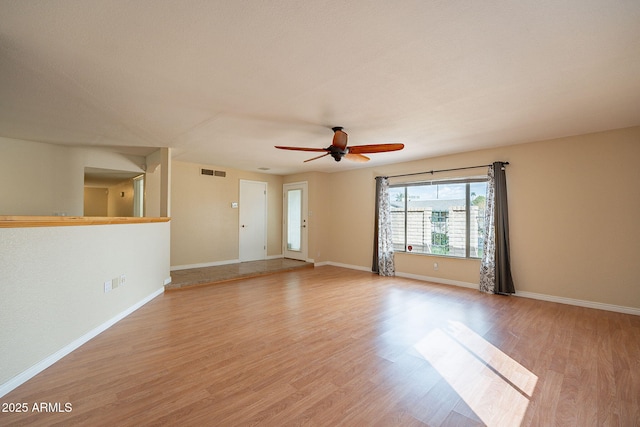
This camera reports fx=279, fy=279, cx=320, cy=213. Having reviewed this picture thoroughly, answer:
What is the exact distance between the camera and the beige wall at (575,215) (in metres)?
3.81

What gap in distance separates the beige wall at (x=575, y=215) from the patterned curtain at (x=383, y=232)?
1.38m

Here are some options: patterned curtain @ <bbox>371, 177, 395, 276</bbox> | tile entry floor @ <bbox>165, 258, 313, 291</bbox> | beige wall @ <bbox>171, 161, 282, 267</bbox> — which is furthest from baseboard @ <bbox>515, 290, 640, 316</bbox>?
beige wall @ <bbox>171, 161, 282, 267</bbox>

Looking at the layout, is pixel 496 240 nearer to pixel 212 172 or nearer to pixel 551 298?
pixel 551 298

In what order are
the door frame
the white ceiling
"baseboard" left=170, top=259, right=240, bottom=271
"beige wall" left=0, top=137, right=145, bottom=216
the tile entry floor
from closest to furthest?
the white ceiling, "beige wall" left=0, top=137, right=145, bottom=216, the tile entry floor, "baseboard" left=170, top=259, right=240, bottom=271, the door frame

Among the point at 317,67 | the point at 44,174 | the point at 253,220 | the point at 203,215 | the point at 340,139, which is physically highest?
the point at 317,67

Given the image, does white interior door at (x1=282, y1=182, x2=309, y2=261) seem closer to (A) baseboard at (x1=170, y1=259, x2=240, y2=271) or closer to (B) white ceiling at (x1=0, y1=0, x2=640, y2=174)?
(A) baseboard at (x1=170, y1=259, x2=240, y2=271)

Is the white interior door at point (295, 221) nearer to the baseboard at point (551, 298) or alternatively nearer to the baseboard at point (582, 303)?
the baseboard at point (551, 298)

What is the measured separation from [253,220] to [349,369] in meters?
5.67

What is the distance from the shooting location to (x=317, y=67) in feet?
7.52

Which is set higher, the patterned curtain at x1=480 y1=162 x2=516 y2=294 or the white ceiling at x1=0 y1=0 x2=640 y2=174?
the white ceiling at x1=0 y1=0 x2=640 y2=174

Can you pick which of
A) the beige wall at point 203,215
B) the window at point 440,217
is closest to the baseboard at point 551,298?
the window at point 440,217

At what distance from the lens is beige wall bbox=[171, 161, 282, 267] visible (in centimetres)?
613

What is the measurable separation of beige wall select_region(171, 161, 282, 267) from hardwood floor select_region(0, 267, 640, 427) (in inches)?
93.8

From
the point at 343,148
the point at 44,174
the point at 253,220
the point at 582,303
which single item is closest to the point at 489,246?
the point at 582,303
